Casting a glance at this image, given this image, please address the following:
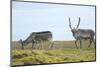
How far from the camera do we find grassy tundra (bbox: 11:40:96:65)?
2.57 metres

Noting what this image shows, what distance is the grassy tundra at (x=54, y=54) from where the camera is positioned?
2.57 meters

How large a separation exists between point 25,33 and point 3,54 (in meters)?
0.34

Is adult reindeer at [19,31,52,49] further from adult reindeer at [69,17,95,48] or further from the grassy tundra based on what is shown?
adult reindeer at [69,17,95,48]

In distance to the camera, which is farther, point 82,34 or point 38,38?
point 82,34

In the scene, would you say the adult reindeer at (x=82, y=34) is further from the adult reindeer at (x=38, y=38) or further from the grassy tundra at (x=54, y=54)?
the adult reindeer at (x=38, y=38)

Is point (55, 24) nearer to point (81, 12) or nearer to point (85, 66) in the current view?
point (81, 12)

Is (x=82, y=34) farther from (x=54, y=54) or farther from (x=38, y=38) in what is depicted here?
(x=38, y=38)

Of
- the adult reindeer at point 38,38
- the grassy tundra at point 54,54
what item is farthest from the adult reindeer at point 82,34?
the adult reindeer at point 38,38

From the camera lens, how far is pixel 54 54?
2723 mm

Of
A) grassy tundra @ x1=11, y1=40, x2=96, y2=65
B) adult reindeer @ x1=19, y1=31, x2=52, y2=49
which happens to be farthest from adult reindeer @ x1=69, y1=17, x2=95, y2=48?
adult reindeer @ x1=19, y1=31, x2=52, y2=49

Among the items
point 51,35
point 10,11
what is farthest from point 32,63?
point 10,11

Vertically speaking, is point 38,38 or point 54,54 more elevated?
point 38,38

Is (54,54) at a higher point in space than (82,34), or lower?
lower

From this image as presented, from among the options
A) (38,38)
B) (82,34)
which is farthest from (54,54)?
(82,34)
